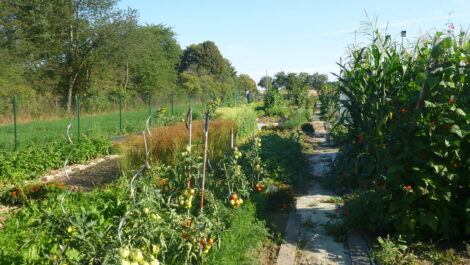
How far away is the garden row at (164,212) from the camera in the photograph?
2.13 metres

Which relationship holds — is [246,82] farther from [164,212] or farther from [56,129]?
[164,212]

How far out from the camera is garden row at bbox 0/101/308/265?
84.0 inches

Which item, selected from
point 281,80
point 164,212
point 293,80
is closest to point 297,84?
point 293,80

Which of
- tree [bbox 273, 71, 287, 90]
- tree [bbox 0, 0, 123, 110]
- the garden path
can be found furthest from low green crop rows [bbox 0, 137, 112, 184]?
tree [bbox 273, 71, 287, 90]

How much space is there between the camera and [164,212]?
2895 millimetres

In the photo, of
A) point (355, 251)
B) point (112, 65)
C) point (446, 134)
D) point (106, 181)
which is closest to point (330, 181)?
point (355, 251)

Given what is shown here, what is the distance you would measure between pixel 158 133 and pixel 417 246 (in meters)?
4.47

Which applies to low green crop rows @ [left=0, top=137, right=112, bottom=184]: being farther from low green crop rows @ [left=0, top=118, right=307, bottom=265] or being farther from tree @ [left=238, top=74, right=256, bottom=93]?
tree @ [left=238, top=74, right=256, bottom=93]

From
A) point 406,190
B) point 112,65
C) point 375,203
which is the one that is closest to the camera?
point 406,190

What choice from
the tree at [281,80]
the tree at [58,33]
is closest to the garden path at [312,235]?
the tree at [58,33]

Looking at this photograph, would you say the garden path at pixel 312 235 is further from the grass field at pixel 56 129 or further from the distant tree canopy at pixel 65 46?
the distant tree canopy at pixel 65 46

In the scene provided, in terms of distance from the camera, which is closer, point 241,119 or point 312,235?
point 312,235

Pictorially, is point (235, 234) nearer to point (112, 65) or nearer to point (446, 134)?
point (446, 134)

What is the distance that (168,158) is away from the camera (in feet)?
20.3
